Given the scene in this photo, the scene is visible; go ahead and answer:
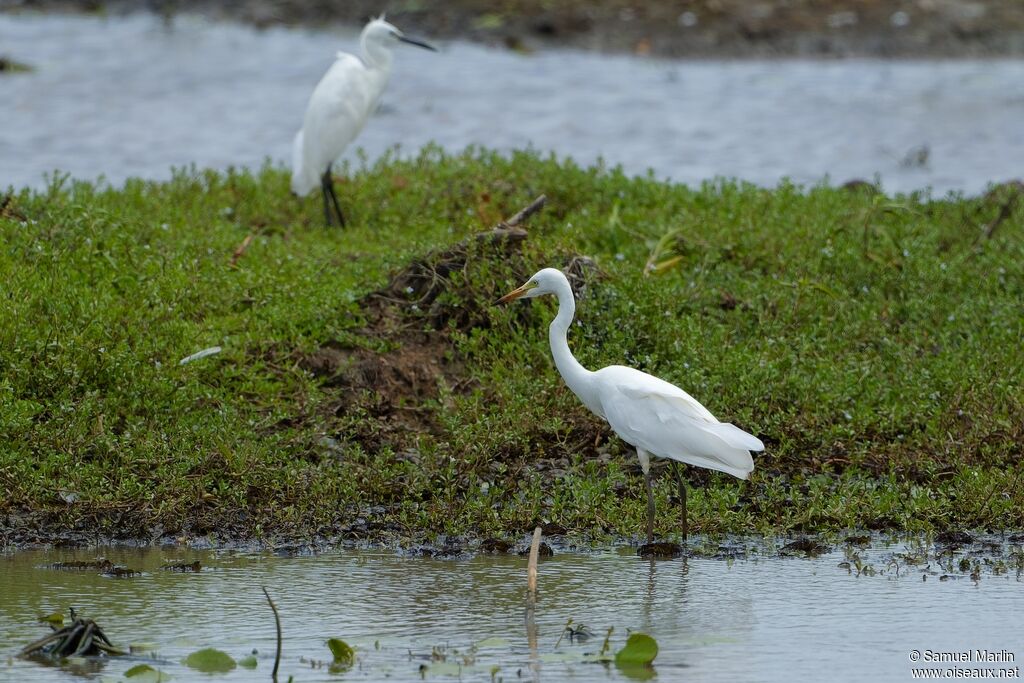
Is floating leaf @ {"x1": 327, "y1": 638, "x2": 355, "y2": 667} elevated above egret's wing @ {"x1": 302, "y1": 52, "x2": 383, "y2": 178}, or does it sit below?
below

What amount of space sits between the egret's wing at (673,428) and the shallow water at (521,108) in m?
7.64

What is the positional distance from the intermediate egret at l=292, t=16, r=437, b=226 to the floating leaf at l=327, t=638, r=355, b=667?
222 inches

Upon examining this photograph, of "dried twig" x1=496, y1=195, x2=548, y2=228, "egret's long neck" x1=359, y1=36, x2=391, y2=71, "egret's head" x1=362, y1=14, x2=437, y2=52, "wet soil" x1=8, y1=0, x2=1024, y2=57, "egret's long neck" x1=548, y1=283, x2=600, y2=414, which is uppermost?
"wet soil" x1=8, y1=0, x2=1024, y2=57

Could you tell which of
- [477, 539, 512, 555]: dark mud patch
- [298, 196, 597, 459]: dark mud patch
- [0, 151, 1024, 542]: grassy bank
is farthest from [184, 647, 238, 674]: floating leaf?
[298, 196, 597, 459]: dark mud patch

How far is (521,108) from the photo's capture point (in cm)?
1639

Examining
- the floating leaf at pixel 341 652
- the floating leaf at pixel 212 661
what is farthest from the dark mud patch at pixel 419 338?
the floating leaf at pixel 212 661

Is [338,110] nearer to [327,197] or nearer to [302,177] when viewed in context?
[302,177]

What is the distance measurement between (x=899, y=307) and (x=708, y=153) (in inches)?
261

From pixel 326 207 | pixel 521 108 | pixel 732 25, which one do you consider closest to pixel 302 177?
pixel 326 207

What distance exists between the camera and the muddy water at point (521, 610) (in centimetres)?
463

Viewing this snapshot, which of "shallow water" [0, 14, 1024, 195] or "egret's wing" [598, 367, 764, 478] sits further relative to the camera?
"shallow water" [0, 14, 1024, 195]

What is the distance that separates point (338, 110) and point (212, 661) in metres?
6.70

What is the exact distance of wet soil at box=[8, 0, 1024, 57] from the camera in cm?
1822

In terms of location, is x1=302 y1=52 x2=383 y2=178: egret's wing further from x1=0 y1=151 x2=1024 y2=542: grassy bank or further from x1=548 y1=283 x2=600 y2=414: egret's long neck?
x1=548 y1=283 x2=600 y2=414: egret's long neck
